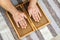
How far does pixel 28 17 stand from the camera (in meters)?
1.03

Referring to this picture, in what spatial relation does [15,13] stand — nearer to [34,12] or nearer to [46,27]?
[34,12]

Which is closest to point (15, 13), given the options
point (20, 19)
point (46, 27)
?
point (20, 19)

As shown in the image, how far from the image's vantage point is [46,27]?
103 cm

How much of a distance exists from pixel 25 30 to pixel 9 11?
0.53ft

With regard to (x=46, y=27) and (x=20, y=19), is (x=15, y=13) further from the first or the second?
(x=46, y=27)

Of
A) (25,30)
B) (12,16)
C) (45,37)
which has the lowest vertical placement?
(45,37)

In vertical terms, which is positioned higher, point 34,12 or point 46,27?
point 34,12

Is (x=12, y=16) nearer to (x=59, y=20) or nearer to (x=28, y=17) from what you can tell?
(x=28, y=17)

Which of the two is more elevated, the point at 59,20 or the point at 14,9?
the point at 14,9

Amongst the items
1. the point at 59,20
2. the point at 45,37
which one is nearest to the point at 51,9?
the point at 59,20

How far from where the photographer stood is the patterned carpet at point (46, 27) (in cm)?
100

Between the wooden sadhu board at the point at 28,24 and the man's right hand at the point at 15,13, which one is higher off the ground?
the man's right hand at the point at 15,13

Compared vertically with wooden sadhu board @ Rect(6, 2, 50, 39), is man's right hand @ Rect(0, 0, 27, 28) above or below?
above

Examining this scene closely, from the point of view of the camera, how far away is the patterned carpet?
1.00 metres
